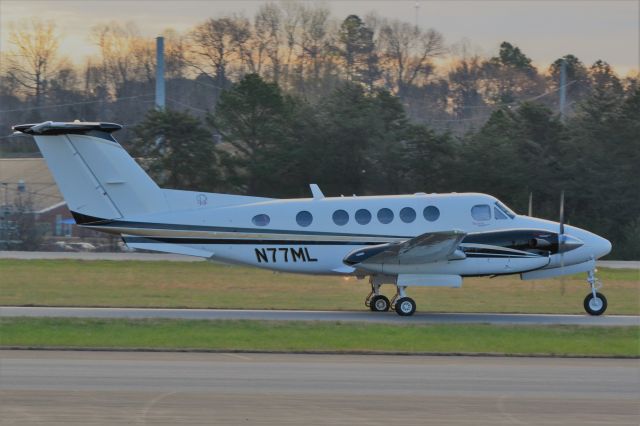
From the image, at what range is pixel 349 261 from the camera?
2208 centimetres

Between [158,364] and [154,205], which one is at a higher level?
[154,205]

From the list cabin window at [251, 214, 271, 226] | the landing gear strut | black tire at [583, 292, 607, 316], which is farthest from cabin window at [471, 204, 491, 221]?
cabin window at [251, 214, 271, 226]

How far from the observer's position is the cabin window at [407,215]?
74.3 ft

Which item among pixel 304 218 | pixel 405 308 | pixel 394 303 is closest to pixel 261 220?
pixel 304 218

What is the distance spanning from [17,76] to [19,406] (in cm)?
6752

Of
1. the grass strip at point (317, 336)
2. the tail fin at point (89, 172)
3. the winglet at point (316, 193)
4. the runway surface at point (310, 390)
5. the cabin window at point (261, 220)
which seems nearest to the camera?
the runway surface at point (310, 390)

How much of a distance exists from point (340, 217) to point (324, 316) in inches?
96.7

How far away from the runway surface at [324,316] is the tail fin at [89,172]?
2.33 meters

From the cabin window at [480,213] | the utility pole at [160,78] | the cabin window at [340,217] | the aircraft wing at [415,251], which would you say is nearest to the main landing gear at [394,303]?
the aircraft wing at [415,251]

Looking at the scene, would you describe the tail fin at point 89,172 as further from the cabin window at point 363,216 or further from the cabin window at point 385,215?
the cabin window at point 385,215

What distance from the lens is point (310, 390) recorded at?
12.7 m

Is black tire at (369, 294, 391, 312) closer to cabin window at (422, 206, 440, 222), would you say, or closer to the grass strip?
cabin window at (422, 206, 440, 222)

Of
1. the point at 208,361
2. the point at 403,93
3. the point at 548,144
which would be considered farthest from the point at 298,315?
the point at 403,93

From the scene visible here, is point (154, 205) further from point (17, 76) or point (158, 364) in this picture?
point (17, 76)
